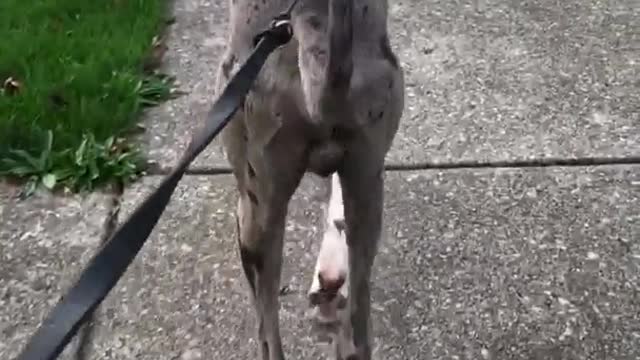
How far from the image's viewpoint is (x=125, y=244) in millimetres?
1918

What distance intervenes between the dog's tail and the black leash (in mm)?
168

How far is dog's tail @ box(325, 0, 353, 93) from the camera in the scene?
218 centimetres

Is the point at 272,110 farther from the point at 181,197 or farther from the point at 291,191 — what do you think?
the point at 181,197

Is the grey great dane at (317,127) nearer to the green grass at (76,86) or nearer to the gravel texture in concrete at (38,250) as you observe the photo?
the gravel texture in concrete at (38,250)

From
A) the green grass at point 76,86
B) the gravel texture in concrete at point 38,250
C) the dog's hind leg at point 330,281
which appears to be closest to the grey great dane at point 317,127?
the dog's hind leg at point 330,281

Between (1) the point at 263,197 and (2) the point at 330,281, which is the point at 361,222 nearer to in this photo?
(1) the point at 263,197

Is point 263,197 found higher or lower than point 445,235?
higher

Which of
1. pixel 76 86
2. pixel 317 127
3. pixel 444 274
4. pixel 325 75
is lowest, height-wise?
pixel 444 274

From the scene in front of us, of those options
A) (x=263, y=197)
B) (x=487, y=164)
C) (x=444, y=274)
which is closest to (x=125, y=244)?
(x=263, y=197)

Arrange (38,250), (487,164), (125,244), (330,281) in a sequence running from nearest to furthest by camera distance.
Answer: (125,244)
(330,281)
(38,250)
(487,164)

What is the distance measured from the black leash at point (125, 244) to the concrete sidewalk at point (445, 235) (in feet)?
4.52

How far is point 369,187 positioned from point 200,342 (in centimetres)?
110

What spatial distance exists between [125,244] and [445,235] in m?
2.17

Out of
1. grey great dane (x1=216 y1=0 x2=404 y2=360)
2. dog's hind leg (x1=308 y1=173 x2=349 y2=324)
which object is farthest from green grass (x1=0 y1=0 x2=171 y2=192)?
grey great dane (x1=216 y1=0 x2=404 y2=360)
